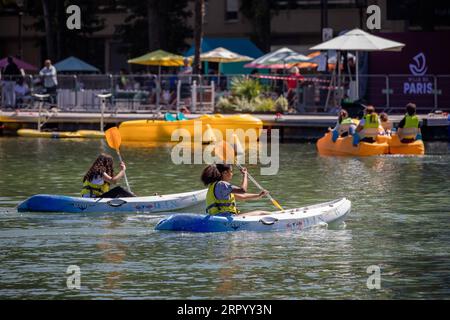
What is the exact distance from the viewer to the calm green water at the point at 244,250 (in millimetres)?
17000

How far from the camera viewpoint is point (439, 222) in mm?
22672

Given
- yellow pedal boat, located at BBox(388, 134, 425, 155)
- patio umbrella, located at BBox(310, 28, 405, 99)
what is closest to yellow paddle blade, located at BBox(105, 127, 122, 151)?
yellow pedal boat, located at BBox(388, 134, 425, 155)

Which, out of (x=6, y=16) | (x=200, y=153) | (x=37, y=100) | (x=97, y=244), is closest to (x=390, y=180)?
(x=200, y=153)

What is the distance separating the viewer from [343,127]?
35781 millimetres

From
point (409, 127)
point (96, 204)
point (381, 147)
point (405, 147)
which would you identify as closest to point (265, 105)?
point (381, 147)

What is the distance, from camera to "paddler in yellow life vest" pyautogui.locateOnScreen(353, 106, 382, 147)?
112 feet

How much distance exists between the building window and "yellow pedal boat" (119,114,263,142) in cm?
3011

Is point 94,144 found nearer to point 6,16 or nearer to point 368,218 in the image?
point 368,218

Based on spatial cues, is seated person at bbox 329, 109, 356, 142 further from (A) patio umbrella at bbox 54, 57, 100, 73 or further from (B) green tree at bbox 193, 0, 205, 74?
(A) patio umbrella at bbox 54, 57, 100, 73

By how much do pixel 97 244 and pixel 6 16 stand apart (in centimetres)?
5566

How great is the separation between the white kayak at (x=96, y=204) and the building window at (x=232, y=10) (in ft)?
153

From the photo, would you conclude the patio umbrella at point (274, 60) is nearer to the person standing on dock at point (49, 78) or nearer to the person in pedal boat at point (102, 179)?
the person standing on dock at point (49, 78)

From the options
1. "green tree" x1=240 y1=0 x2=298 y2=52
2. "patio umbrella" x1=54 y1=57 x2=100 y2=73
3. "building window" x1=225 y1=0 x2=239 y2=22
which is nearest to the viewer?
"patio umbrella" x1=54 y1=57 x2=100 y2=73

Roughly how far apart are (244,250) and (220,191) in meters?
1.37
